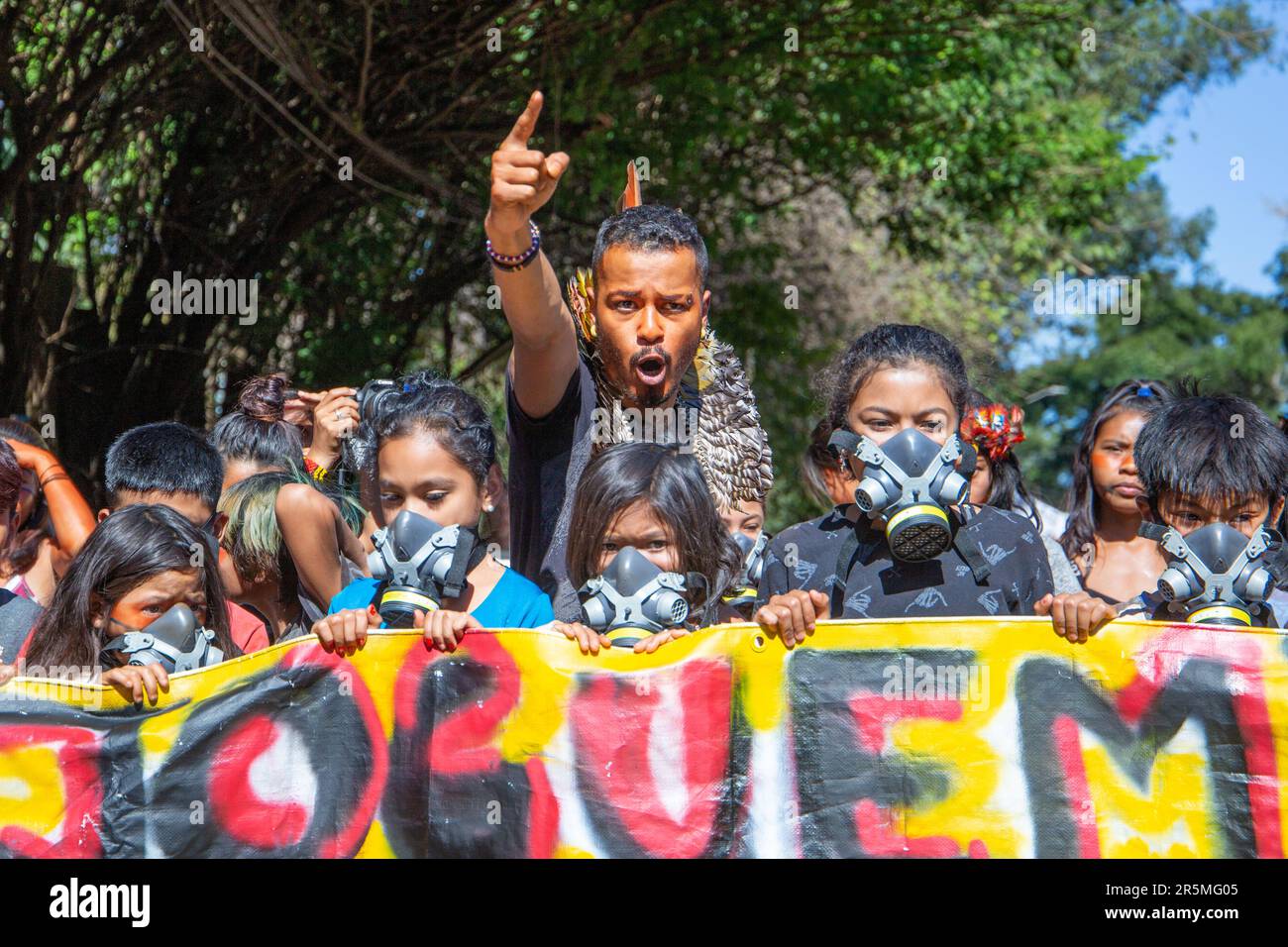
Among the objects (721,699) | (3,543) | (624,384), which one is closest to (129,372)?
(3,543)

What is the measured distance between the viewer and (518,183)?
3.10 m

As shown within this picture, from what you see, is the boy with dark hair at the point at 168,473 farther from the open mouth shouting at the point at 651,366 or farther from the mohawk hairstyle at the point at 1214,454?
the mohawk hairstyle at the point at 1214,454

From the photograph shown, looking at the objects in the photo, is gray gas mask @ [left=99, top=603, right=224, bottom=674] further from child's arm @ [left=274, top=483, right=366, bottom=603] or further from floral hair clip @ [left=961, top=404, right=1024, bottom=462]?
floral hair clip @ [left=961, top=404, right=1024, bottom=462]

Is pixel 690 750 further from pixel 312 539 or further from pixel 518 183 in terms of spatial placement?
Result: pixel 312 539

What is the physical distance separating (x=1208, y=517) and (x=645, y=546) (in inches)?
53.7

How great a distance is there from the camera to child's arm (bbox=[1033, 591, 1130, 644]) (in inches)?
114

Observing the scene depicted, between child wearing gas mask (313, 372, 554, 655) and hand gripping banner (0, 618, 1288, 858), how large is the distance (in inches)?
4.8

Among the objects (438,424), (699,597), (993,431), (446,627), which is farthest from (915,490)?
(993,431)

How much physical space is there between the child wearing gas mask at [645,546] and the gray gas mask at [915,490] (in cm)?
40

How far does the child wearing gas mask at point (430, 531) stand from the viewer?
10.5 ft

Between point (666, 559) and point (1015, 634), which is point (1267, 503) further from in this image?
point (666, 559)

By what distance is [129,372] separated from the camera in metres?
9.39

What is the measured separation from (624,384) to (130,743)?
4.65ft

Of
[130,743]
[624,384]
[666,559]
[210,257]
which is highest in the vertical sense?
[210,257]
